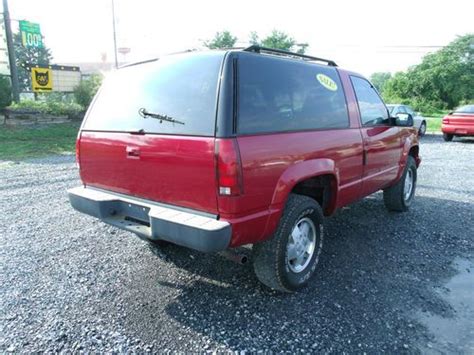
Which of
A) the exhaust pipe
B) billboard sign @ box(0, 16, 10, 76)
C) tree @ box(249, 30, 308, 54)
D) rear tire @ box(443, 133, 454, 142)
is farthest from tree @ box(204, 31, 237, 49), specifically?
the exhaust pipe

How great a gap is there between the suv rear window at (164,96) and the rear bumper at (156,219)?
59cm

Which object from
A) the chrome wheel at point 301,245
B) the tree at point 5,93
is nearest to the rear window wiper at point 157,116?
the chrome wheel at point 301,245

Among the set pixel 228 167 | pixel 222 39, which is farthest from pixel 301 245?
pixel 222 39

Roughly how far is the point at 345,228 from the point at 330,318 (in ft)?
6.82

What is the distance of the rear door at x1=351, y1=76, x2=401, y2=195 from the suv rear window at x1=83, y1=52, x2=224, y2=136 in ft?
6.73

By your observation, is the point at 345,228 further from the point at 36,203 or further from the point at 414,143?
the point at 36,203

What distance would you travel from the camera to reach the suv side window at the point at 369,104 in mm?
4206

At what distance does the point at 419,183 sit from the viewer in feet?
24.7

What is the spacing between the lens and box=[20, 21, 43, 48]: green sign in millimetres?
17172

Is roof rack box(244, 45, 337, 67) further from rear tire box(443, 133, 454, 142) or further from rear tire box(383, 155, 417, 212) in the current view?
rear tire box(443, 133, 454, 142)

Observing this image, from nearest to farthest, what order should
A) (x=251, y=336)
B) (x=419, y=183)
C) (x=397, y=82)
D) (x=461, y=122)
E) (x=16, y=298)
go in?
(x=251, y=336) < (x=16, y=298) < (x=419, y=183) < (x=461, y=122) < (x=397, y=82)

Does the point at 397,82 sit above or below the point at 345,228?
above

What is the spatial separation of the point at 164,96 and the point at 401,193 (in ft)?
12.6

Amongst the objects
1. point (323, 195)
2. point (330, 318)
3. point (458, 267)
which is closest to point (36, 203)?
point (323, 195)
